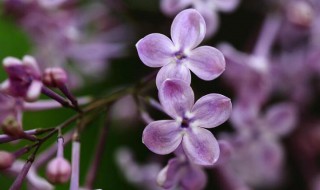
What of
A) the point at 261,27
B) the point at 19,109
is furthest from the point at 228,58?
the point at 19,109

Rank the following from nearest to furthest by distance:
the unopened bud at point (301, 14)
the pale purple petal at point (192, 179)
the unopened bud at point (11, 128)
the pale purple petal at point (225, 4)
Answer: the unopened bud at point (11, 128) → the pale purple petal at point (192, 179) → the pale purple petal at point (225, 4) → the unopened bud at point (301, 14)

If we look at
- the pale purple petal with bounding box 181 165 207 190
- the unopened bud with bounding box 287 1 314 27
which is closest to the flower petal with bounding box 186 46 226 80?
the pale purple petal with bounding box 181 165 207 190

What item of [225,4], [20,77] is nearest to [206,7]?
[225,4]

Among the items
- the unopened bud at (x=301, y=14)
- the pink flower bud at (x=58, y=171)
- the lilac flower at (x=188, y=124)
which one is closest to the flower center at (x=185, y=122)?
the lilac flower at (x=188, y=124)

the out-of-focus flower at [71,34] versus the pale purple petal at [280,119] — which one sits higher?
the out-of-focus flower at [71,34]

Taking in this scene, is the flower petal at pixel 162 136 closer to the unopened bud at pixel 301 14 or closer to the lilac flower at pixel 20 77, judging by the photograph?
the lilac flower at pixel 20 77

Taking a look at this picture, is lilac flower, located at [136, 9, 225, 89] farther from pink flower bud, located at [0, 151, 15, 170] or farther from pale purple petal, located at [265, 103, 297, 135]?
pale purple petal, located at [265, 103, 297, 135]

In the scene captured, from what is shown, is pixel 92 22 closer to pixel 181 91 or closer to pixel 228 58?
pixel 228 58

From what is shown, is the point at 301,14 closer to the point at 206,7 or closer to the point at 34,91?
the point at 206,7

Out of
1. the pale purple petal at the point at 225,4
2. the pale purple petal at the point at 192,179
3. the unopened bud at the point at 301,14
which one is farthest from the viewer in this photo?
the unopened bud at the point at 301,14
